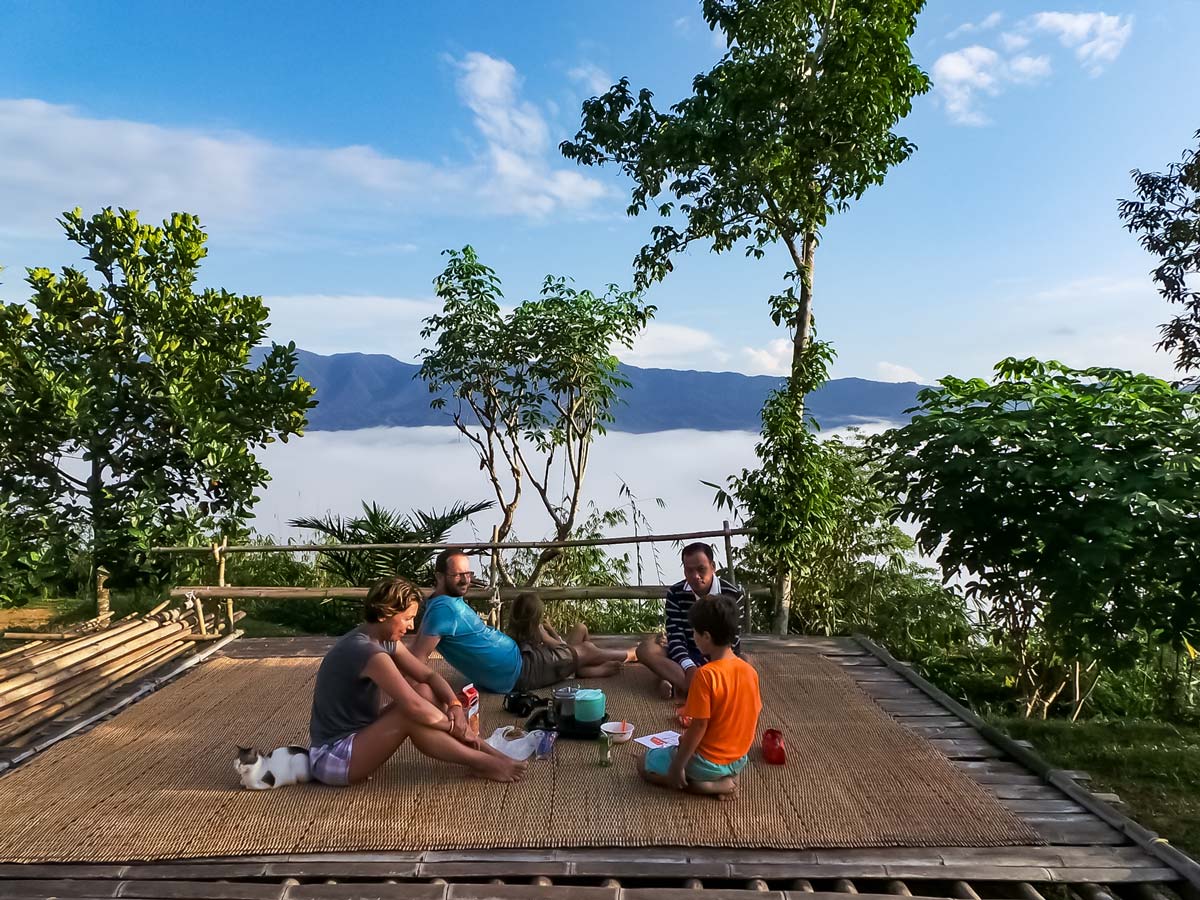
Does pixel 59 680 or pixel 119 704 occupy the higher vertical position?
pixel 59 680

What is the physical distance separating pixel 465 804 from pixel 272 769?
35.2 inches

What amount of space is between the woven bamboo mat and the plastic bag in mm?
90

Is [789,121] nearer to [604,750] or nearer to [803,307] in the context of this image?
[803,307]

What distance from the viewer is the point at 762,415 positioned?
294 inches

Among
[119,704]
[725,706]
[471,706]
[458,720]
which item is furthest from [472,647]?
[119,704]

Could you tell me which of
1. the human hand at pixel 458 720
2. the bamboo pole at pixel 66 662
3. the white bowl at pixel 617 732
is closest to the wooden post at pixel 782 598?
the white bowl at pixel 617 732

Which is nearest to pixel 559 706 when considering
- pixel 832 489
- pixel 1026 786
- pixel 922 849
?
pixel 922 849

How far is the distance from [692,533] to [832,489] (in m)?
1.48

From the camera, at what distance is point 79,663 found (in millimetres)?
5414

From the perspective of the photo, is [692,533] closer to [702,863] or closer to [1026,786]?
[1026,786]

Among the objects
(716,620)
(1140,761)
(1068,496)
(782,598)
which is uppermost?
(1068,496)

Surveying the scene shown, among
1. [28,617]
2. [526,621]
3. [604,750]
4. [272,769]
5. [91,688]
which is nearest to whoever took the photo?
[272,769]

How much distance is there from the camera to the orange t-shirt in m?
3.38

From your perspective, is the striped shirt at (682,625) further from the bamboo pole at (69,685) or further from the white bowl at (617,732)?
the bamboo pole at (69,685)
